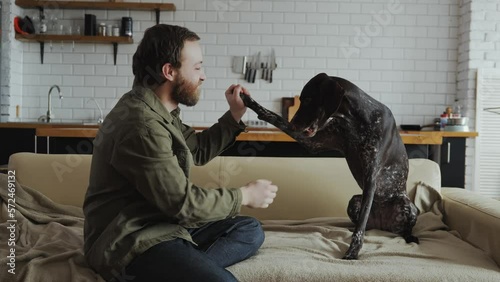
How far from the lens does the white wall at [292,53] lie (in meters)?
6.12

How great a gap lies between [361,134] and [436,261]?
57cm

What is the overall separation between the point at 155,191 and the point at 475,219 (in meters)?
1.46

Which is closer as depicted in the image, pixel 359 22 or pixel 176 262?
pixel 176 262

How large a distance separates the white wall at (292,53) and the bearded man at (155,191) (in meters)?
4.15

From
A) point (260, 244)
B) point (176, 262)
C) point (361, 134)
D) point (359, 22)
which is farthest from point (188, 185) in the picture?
point (359, 22)

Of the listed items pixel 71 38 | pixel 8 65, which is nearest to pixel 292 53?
pixel 71 38

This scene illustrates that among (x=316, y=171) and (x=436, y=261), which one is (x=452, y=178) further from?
(x=436, y=261)

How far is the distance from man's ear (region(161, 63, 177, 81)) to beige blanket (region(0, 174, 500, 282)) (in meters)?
0.73

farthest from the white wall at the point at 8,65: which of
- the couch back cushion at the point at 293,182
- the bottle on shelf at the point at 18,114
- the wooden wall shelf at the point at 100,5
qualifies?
the couch back cushion at the point at 293,182

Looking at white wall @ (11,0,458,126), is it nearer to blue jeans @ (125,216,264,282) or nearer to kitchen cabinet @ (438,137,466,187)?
kitchen cabinet @ (438,137,466,187)

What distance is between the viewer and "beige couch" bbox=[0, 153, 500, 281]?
202cm

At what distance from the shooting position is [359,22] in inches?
241

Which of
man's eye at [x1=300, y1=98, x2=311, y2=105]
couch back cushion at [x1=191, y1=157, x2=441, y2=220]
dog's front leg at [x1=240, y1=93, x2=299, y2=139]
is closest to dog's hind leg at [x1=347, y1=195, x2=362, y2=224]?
couch back cushion at [x1=191, y1=157, x2=441, y2=220]

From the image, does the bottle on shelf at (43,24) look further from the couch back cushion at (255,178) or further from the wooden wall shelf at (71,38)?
the couch back cushion at (255,178)
